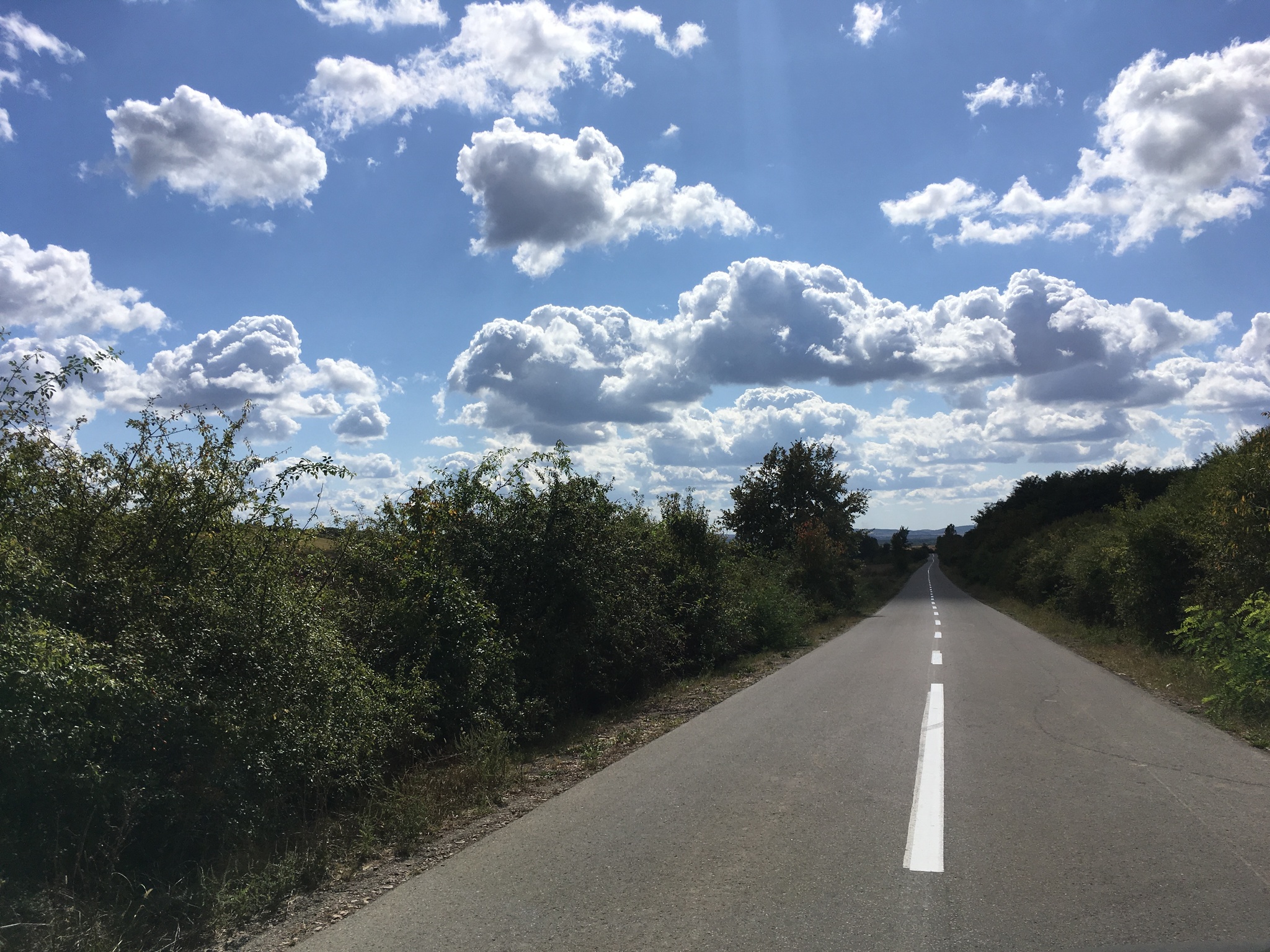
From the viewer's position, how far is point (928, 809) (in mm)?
5625

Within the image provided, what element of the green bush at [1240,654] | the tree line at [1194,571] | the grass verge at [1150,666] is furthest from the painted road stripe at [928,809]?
the tree line at [1194,571]

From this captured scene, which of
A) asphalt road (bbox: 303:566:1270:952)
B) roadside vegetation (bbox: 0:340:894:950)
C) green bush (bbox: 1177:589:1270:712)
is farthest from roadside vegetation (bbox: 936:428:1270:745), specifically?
roadside vegetation (bbox: 0:340:894:950)

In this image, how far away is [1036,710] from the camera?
9.61 metres

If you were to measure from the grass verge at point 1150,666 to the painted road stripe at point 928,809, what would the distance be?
3072 mm

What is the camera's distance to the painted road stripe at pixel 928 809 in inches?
184

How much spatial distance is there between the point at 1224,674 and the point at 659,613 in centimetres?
814

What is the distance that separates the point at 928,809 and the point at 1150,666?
10.5 meters

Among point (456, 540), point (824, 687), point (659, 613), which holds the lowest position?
point (824, 687)

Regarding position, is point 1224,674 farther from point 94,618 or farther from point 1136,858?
point 94,618

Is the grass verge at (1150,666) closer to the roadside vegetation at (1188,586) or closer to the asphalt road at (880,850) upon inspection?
the roadside vegetation at (1188,586)

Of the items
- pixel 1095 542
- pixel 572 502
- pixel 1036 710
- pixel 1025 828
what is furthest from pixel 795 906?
pixel 1095 542

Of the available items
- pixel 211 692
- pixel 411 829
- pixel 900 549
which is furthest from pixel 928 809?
pixel 900 549

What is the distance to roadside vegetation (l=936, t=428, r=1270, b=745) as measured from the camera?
9633mm

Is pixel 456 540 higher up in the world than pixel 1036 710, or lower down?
higher up
